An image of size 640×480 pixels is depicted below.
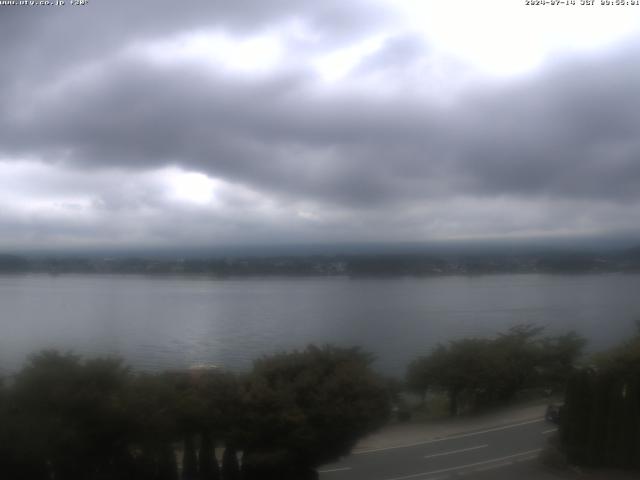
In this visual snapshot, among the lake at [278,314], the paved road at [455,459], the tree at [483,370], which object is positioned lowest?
the paved road at [455,459]

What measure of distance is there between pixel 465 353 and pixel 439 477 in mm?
5765

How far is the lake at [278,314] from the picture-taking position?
1661 centimetres

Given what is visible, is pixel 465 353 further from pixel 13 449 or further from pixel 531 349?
pixel 13 449

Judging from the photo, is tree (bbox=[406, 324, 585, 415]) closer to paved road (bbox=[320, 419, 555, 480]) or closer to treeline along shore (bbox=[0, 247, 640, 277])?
paved road (bbox=[320, 419, 555, 480])

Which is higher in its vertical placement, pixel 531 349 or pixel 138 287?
pixel 138 287

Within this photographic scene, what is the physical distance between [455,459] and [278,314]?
14.0m

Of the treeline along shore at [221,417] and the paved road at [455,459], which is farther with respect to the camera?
the paved road at [455,459]

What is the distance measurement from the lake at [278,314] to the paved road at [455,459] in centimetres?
280

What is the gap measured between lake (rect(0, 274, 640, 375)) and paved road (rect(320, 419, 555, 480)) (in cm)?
280

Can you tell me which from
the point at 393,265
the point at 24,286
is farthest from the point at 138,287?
the point at 393,265

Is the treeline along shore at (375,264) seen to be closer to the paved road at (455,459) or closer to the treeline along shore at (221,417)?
the treeline along shore at (221,417)

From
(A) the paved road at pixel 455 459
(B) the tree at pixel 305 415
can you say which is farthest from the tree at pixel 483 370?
(B) the tree at pixel 305 415

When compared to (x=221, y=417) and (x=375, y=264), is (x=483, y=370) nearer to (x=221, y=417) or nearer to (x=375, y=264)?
(x=221, y=417)

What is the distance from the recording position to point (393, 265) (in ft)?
Answer: 88.6
